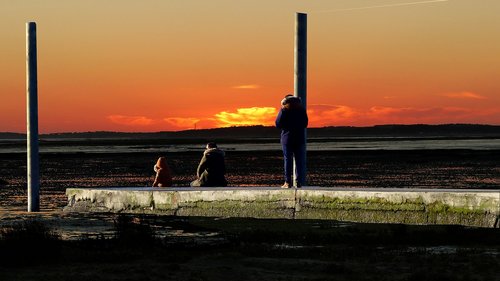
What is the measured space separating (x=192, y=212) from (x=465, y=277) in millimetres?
8868

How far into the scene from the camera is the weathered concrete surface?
15.6m

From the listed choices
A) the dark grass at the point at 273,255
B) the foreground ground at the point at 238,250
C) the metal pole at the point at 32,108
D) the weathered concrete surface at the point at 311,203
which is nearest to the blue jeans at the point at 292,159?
the weathered concrete surface at the point at 311,203

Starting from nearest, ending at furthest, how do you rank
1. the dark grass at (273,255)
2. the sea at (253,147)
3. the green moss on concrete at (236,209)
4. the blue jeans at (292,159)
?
the dark grass at (273,255) → the green moss on concrete at (236,209) → the blue jeans at (292,159) → the sea at (253,147)

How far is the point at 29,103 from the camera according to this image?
20359 mm

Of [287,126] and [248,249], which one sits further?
[287,126]

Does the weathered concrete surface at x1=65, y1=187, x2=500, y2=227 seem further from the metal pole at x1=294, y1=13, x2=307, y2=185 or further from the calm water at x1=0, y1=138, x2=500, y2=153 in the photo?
the calm water at x1=0, y1=138, x2=500, y2=153

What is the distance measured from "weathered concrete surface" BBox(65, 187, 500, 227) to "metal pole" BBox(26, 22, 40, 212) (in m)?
0.76

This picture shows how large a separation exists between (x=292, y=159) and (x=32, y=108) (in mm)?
5318

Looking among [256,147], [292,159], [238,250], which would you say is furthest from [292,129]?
[256,147]

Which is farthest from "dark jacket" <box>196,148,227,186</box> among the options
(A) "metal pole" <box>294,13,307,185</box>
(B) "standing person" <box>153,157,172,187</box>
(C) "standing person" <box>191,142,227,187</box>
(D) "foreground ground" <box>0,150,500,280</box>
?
(D) "foreground ground" <box>0,150,500,280</box>

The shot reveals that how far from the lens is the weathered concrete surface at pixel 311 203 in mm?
15570

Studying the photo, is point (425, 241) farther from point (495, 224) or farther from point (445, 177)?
point (445, 177)

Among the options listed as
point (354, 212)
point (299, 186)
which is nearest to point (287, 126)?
point (299, 186)

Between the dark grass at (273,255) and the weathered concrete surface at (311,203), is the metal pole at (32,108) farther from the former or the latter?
the dark grass at (273,255)
